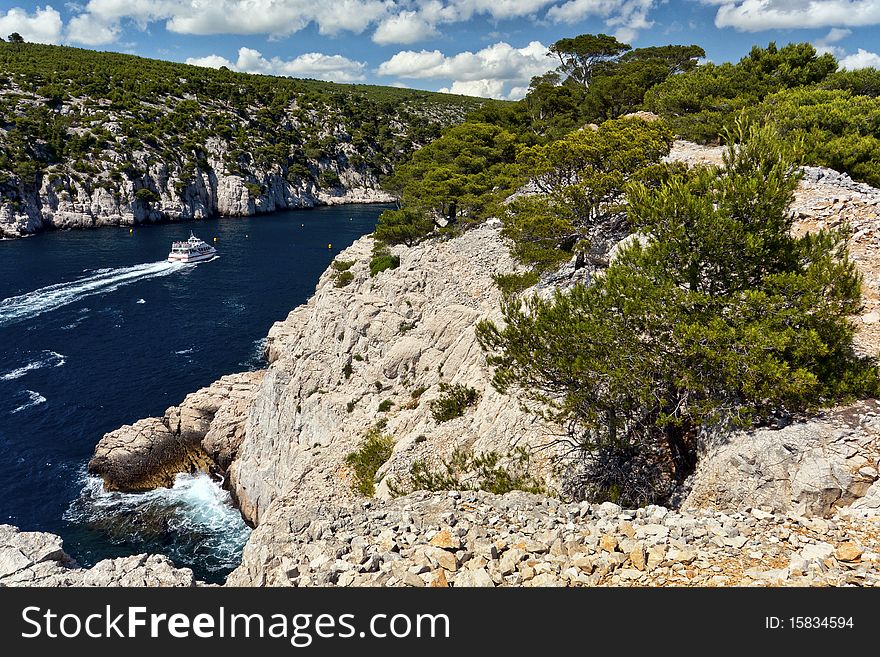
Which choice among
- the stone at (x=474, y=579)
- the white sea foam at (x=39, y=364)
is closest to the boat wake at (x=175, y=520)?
the white sea foam at (x=39, y=364)

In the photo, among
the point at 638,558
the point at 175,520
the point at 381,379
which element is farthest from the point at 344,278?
the point at 638,558

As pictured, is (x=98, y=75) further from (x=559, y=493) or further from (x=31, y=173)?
(x=559, y=493)

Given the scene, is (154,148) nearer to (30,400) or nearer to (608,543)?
(30,400)

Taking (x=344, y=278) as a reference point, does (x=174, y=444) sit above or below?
below

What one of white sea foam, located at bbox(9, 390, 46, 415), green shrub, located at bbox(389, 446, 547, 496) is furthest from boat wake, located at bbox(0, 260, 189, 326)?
green shrub, located at bbox(389, 446, 547, 496)

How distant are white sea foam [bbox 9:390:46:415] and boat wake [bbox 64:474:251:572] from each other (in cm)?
1443

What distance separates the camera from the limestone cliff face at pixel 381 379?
82.1 ft

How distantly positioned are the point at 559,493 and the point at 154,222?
479 ft

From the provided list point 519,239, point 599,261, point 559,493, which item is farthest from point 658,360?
point 519,239

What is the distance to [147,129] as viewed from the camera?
147 meters

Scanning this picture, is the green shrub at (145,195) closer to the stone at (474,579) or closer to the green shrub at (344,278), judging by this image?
the green shrub at (344,278)

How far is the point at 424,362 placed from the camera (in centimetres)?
3078

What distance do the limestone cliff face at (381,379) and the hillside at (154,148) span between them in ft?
368

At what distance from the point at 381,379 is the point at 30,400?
132ft
